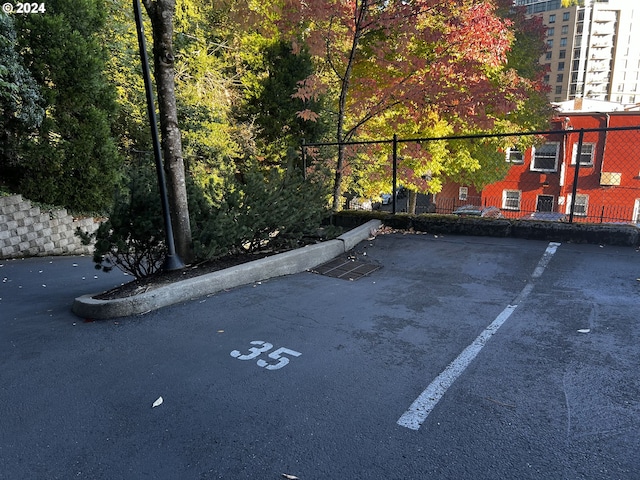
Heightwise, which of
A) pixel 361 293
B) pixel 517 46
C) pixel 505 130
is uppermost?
pixel 517 46

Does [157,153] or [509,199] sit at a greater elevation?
[157,153]

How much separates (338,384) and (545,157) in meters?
25.2

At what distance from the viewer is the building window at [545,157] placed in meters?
23.3

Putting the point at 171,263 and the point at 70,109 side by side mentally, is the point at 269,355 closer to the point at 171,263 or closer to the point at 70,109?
the point at 171,263

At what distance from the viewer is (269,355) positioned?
336 centimetres

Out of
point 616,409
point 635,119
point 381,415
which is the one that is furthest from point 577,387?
point 635,119

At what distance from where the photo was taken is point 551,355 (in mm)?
3234

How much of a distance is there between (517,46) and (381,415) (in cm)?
1704

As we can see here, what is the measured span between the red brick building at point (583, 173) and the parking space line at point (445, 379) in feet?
60.5

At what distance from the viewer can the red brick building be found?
70.7 ft

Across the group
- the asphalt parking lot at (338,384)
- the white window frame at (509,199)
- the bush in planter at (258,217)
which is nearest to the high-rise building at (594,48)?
the white window frame at (509,199)

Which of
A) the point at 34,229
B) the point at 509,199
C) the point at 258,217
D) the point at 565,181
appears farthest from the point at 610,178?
the point at 34,229

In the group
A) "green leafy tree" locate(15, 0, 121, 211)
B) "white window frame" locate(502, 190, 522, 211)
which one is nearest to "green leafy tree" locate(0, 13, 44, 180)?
"green leafy tree" locate(15, 0, 121, 211)

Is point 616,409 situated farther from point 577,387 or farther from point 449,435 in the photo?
point 449,435
